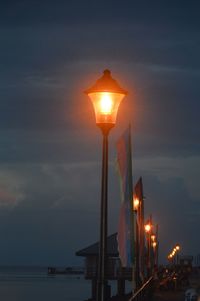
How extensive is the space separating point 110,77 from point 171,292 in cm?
3092

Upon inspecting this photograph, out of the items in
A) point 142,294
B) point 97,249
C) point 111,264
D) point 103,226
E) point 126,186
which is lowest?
point 103,226

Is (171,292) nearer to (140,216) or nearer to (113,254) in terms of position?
(140,216)

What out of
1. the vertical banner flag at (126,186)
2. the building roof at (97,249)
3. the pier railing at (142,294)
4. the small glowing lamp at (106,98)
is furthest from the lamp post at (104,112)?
the building roof at (97,249)

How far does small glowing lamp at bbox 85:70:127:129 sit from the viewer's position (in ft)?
43.5

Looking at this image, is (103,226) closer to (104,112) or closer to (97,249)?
(104,112)

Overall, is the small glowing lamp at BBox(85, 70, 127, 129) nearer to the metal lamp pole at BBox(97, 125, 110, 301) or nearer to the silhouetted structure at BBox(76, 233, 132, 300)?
the metal lamp pole at BBox(97, 125, 110, 301)

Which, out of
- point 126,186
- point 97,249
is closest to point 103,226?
point 126,186

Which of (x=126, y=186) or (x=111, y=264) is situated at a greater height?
(x=111, y=264)

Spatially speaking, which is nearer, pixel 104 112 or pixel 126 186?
pixel 104 112

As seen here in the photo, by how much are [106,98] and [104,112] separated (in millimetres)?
260

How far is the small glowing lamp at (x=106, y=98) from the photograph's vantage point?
13250 mm

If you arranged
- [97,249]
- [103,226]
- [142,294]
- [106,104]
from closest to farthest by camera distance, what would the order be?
[103,226]
[106,104]
[142,294]
[97,249]

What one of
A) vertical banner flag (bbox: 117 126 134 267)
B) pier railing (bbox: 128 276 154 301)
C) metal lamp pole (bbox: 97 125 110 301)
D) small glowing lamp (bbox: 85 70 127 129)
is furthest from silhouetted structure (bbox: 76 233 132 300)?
small glowing lamp (bbox: 85 70 127 129)

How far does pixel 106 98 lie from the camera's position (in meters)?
13.3
